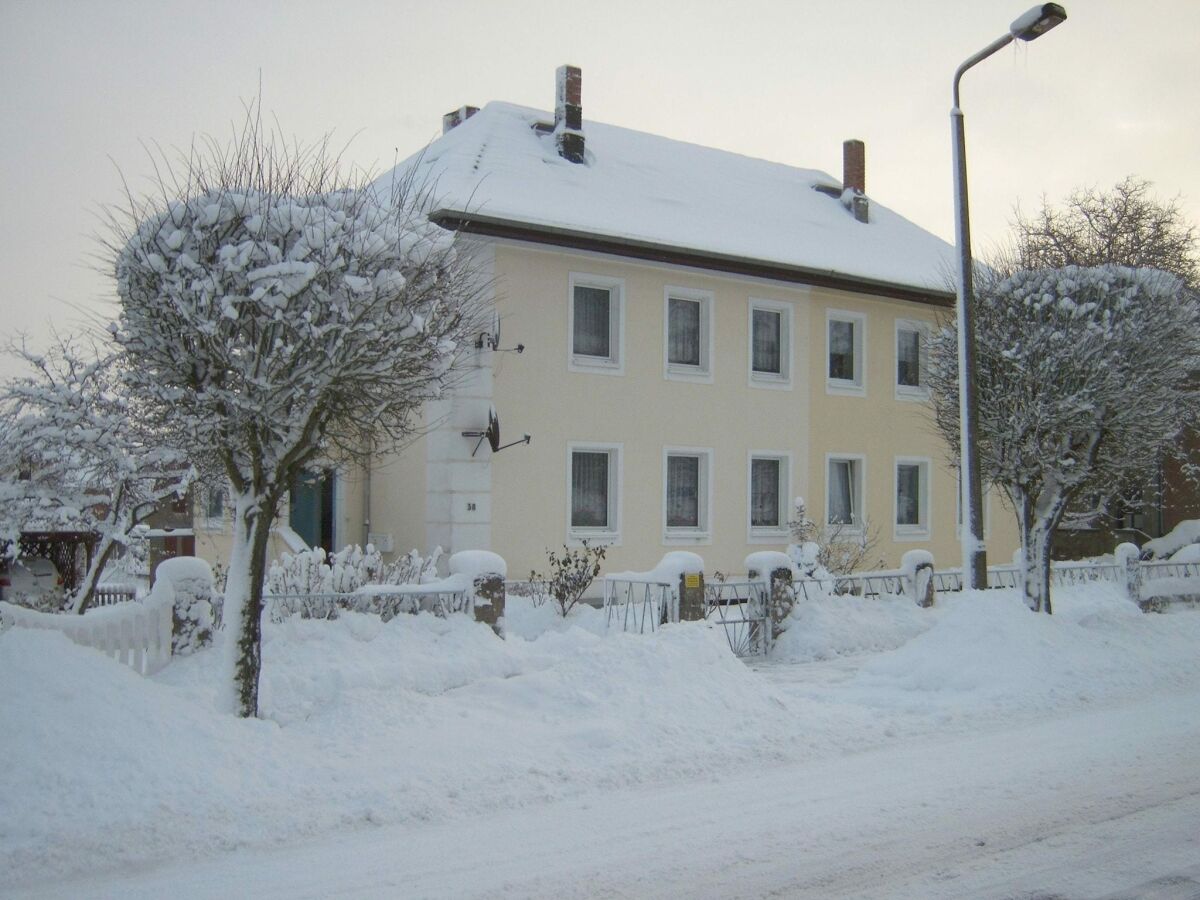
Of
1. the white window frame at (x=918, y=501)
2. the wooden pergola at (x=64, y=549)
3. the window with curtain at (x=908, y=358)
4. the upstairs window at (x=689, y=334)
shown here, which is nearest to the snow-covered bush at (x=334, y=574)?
the wooden pergola at (x=64, y=549)

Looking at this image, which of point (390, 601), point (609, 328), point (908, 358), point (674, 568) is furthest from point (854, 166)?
point (390, 601)

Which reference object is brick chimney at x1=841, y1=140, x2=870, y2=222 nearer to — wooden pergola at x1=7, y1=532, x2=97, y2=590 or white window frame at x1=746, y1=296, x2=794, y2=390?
white window frame at x1=746, y1=296, x2=794, y2=390

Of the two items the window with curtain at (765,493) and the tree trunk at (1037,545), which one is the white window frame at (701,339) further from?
the tree trunk at (1037,545)

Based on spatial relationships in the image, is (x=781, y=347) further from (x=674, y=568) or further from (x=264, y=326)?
(x=264, y=326)

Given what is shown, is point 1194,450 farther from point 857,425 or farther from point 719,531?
point 719,531

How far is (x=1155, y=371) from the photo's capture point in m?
13.8

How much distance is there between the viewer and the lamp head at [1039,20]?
37.2ft

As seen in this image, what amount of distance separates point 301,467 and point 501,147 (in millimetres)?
13781

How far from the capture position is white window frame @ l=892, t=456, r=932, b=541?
23672 millimetres

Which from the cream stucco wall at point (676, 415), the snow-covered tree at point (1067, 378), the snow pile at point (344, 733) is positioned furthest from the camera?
the cream stucco wall at point (676, 415)

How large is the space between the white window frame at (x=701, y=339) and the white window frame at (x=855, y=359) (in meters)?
3.11

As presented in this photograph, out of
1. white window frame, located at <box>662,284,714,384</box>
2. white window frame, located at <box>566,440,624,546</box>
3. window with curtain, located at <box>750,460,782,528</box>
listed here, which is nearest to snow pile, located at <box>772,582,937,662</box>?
white window frame, located at <box>566,440,624,546</box>

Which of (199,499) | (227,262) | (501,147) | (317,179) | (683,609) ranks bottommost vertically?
(683,609)

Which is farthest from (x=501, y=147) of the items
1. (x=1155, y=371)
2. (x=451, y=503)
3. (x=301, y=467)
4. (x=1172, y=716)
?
(x=1172, y=716)
